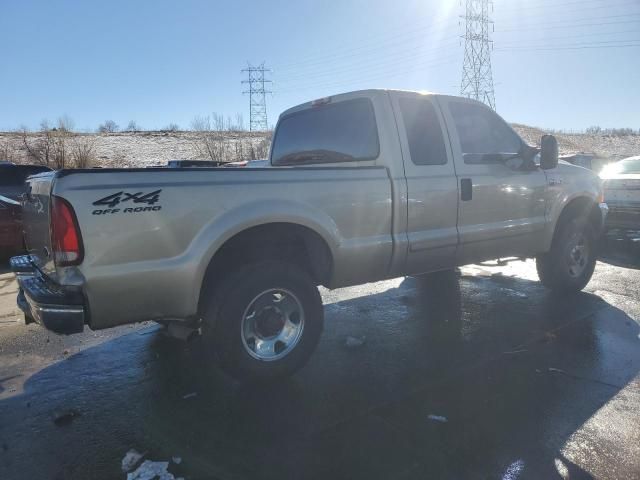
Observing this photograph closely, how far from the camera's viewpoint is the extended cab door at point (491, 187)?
4.36 m

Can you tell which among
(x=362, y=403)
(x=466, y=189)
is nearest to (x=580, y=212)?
(x=466, y=189)

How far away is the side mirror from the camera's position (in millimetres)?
4570

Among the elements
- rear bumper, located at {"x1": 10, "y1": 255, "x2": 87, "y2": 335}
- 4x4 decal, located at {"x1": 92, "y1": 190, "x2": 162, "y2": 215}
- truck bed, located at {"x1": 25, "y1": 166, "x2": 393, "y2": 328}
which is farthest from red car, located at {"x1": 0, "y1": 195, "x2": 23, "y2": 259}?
4x4 decal, located at {"x1": 92, "y1": 190, "x2": 162, "y2": 215}

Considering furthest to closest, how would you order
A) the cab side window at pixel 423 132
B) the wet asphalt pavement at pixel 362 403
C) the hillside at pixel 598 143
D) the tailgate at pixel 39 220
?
the hillside at pixel 598 143, the cab side window at pixel 423 132, the tailgate at pixel 39 220, the wet asphalt pavement at pixel 362 403

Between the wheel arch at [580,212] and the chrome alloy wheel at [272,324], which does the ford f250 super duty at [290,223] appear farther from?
the wheel arch at [580,212]

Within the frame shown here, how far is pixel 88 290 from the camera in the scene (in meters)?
2.68

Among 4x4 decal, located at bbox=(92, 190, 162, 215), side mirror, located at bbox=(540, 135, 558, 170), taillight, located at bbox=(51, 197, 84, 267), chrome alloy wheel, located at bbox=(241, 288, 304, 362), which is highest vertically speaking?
side mirror, located at bbox=(540, 135, 558, 170)

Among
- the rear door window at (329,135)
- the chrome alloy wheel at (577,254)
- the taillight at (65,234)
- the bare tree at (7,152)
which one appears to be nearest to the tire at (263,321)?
A: the taillight at (65,234)

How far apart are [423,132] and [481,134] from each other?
32.9 inches

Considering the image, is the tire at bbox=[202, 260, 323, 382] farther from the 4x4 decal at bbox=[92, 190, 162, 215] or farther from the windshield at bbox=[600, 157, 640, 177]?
the windshield at bbox=[600, 157, 640, 177]

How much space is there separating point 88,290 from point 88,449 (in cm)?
92

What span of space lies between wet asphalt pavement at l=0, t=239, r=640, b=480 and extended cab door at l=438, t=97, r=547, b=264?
796 mm

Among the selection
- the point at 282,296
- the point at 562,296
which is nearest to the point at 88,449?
the point at 282,296

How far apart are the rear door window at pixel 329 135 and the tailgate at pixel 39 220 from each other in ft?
7.55
